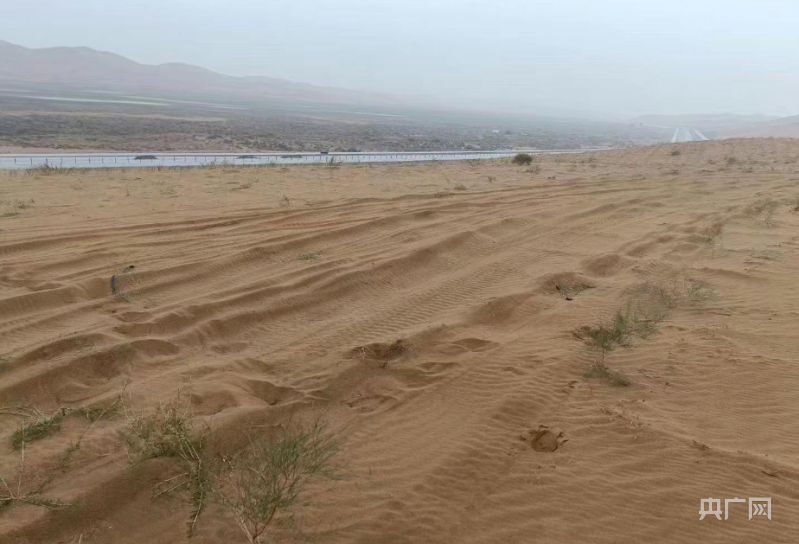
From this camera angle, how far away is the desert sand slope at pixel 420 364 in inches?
132

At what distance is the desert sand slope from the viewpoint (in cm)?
335

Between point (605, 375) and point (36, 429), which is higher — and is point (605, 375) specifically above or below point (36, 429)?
above

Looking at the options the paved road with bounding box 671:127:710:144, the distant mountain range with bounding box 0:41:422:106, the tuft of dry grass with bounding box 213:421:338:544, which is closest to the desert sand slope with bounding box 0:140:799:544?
the tuft of dry grass with bounding box 213:421:338:544

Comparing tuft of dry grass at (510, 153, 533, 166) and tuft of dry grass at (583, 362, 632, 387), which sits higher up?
tuft of dry grass at (510, 153, 533, 166)

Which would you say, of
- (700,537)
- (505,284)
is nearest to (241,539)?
(700,537)

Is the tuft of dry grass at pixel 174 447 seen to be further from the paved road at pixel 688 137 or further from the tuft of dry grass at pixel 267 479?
the paved road at pixel 688 137

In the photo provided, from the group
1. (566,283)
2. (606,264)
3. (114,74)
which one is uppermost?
(114,74)

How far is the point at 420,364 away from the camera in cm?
507

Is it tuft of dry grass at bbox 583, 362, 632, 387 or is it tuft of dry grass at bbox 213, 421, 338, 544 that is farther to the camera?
tuft of dry grass at bbox 583, 362, 632, 387

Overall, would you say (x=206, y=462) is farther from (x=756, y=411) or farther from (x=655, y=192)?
(x=655, y=192)

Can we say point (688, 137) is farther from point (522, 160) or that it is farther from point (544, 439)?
point (544, 439)

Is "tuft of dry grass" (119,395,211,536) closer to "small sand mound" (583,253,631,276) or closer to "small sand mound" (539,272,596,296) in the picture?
"small sand mound" (539,272,596,296)

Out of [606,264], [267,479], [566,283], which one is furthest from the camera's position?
[606,264]

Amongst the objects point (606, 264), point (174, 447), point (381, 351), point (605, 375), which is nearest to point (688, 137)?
point (606, 264)
